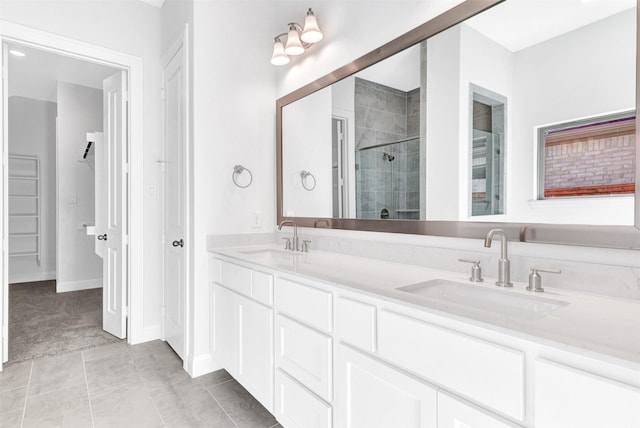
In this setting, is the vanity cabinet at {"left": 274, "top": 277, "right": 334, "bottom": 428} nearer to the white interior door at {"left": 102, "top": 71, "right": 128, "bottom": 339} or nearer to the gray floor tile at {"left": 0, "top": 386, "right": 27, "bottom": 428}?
the gray floor tile at {"left": 0, "top": 386, "right": 27, "bottom": 428}

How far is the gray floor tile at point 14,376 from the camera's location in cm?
217

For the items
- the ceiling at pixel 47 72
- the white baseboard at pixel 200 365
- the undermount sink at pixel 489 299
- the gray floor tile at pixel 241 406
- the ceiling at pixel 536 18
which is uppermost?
the ceiling at pixel 47 72

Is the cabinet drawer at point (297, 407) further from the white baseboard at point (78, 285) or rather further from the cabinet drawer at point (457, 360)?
the white baseboard at point (78, 285)

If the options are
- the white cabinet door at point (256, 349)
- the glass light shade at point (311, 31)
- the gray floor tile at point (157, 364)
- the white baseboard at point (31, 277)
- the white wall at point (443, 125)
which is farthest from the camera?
the white baseboard at point (31, 277)

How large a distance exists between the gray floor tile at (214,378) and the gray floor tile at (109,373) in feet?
1.32

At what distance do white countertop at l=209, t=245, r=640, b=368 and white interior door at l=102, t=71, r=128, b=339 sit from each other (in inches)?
66.5

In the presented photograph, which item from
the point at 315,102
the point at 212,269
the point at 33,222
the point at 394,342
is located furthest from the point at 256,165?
the point at 33,222

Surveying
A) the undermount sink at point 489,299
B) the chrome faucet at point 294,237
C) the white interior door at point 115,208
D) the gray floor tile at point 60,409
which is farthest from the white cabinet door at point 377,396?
the white interior door at point 115,208

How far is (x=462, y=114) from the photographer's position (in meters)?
1.53

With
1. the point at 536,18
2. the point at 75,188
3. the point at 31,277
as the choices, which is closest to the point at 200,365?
the point at 536,18

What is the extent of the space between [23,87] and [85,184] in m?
1.43

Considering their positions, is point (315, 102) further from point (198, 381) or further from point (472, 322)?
point (198, 381)

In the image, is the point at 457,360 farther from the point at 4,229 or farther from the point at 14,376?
the point at 4,229

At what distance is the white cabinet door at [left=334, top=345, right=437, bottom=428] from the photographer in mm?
1015
